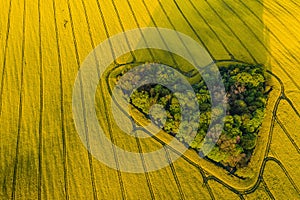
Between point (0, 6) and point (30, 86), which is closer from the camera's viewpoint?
point (30, 86)

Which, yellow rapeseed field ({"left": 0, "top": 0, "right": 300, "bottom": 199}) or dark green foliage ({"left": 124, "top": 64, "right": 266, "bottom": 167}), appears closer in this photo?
yellow rapeseed field ({"left": 0, "top": 0, "right": 300, "bottom": 199})

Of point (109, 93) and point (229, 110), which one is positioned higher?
point (109, 93)

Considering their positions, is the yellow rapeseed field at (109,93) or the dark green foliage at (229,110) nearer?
the yellow rapeseed field at (109,93)

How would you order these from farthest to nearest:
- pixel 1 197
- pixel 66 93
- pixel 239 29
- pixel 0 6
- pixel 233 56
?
pixel 0 6, pixel 239 29, pixel 233 56, pixel 66 93, pixel 1 197

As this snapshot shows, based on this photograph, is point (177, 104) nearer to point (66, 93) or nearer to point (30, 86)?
point (66, 93)

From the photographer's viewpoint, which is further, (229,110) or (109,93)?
(109,93)

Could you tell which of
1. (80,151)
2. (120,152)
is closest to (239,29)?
(120,152)

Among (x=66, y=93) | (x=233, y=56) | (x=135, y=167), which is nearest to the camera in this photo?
(x=135, y=167)

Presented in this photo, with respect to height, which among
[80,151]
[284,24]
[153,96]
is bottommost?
[80,151]
